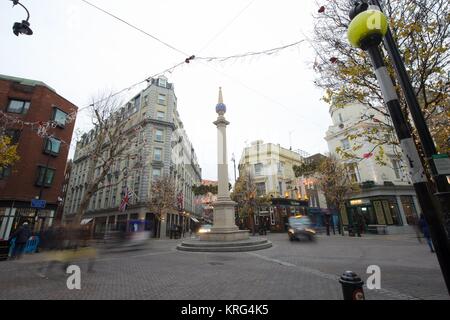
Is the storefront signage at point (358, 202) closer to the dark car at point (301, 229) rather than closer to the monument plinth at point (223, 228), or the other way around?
the dark car at point (301, 229)

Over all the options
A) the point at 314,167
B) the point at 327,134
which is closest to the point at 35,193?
the point at 314,167

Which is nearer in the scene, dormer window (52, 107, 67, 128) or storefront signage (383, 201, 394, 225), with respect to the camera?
dormer window (52, 107, 67, 128)

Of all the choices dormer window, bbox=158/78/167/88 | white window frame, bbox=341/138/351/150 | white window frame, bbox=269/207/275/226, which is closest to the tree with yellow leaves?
white window frame, bbox=341/138/351/150

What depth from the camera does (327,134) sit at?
32625 mm

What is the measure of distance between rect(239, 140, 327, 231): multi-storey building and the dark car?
688 inches

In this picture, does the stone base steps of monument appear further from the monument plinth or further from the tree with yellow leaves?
the tree with yellow leaves

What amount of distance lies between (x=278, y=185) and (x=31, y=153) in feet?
114

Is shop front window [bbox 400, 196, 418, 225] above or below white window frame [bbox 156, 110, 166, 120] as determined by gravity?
below

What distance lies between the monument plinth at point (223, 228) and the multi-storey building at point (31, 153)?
48.6 feet

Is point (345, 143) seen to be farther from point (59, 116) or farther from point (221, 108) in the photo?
point (59, 116)

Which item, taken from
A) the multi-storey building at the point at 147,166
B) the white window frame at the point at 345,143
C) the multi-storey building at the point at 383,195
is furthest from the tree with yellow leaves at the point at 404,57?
the multi-storey building at the point at 147,166

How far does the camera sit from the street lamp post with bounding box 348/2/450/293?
7.57 ft

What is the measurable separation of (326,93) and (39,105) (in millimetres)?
27678

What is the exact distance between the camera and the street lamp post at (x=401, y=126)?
2.31 metres
